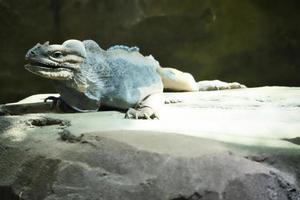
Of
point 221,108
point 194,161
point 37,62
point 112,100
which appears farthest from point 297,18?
point 194,161

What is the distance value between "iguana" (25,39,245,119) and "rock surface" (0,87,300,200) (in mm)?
564

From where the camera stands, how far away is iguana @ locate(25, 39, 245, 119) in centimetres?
378

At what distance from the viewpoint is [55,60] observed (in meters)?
3.81

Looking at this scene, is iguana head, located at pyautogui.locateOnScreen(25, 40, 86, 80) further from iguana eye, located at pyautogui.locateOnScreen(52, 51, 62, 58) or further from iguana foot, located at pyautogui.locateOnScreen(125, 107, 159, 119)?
iguana foot, located at pyautogui.locateOnScreen(125, 107, 159, 119)

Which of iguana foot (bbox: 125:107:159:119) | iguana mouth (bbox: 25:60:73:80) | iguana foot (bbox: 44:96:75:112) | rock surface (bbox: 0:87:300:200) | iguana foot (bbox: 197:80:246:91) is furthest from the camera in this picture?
iguana foot (bbox: 197:80:246:91)

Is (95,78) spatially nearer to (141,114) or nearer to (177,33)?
(141,114)

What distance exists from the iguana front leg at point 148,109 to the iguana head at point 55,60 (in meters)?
0.57

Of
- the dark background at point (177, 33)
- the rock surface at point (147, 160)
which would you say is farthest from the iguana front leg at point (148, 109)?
the dark background at point (177, 33)

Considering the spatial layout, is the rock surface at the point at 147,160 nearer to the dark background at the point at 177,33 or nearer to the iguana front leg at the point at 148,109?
the iguana front leg at the point at 148,109

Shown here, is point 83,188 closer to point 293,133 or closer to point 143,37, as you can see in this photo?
point 293,133

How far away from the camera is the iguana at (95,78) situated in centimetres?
378

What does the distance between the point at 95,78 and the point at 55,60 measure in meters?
0.36

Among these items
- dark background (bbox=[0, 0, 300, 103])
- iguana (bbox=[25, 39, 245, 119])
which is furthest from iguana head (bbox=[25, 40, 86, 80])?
dark background (bbox=[0, 0, 300, 103])

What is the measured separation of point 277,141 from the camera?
9.20 ft
